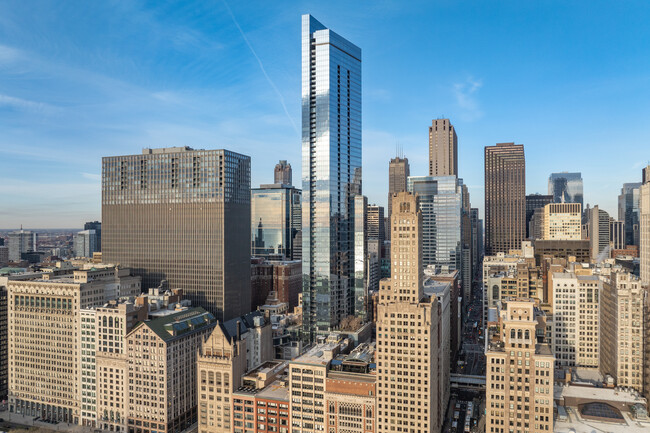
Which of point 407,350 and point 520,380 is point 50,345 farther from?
point 520,380

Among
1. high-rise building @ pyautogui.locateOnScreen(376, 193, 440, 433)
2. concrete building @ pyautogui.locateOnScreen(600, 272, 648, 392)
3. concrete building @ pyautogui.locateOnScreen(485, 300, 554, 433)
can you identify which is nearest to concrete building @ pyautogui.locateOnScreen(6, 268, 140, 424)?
high-rise building @ pyautogui.locateOnScreen(376, 193, 440, 433)

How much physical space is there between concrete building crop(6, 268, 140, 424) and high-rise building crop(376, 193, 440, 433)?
114 m

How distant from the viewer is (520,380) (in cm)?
14012

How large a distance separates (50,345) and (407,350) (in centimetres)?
14271

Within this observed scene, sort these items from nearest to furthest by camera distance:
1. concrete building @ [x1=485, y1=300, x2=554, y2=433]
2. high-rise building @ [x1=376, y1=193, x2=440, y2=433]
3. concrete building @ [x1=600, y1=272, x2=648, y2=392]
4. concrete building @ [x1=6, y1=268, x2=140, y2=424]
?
concrete building @ [x1=485, y1=300, x2=554, y2=433] → high-rise building @ [x1=376, y1=193, x2=440, y2=433] → concrete building @ [x1=600, y1=272, x2=648, y2=392] → concrete building @ [x1=6, y1=268, x2=140, y2=424]

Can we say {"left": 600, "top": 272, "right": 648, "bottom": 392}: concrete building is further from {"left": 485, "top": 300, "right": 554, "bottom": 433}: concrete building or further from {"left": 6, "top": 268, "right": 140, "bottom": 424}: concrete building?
{"left": 6, "top": 268, "right": 140, "bottom": 424}: concrete building

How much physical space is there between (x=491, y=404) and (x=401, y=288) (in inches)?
1709

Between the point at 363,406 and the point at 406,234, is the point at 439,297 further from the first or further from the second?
the point at 363,406

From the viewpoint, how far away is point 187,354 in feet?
599

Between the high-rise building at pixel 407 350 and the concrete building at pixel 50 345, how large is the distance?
114231 millimetres

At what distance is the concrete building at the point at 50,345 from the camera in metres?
188

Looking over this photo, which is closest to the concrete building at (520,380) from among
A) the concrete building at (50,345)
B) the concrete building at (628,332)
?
the concrete building at (628,332)

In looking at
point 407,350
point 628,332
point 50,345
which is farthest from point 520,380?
point 50,345

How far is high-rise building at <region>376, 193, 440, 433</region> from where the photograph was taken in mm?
148663
